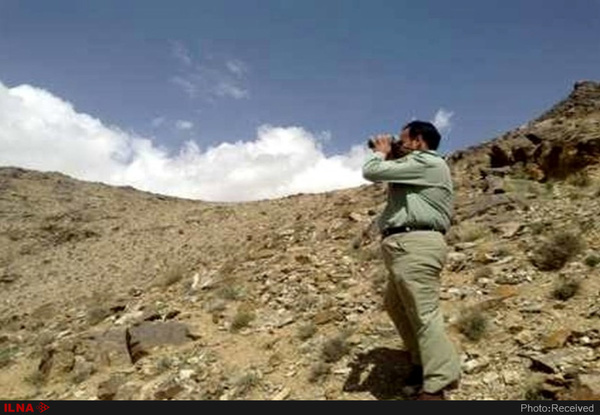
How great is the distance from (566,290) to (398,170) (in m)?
2.90

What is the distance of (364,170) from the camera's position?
5.55 metres

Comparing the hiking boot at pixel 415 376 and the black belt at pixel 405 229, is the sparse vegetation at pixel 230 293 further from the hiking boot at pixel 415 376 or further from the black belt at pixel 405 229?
the black belt at pixel 405 229

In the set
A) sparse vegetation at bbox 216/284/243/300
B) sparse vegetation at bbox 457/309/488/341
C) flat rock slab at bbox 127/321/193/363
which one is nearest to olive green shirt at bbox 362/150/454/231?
sparse vegetation at bbox 457/309/488/341

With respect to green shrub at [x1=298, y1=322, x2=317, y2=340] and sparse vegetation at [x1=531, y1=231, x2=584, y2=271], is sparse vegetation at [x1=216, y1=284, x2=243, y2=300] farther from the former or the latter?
sparse vegetation at [x1=531, y1=231, x2=584, y2=271]

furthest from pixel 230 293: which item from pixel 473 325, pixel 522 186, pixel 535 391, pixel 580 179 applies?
pixel 580 179

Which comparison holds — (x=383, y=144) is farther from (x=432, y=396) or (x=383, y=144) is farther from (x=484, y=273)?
(x=484, y=273)

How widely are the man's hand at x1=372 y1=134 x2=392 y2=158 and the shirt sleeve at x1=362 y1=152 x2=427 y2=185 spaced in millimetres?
218

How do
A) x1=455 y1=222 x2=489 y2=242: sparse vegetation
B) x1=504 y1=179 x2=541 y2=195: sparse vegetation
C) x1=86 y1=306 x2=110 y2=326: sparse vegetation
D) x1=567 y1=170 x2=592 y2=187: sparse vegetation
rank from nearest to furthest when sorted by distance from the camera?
x1=455 y1=222 x2=489 y2=242: sparse vegetation < x1=86 y1=306 x2=110 y2=326: sparse vegetation < x1=567 y1=170 x2=592 y2=187: sparse vegetation < x1=504 y1=179 x2=541 y2=195: sparse vegetation

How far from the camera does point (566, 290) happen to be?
7.14 metres

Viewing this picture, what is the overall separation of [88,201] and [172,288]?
20008 millimetres

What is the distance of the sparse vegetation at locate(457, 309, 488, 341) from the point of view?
6.76 m
